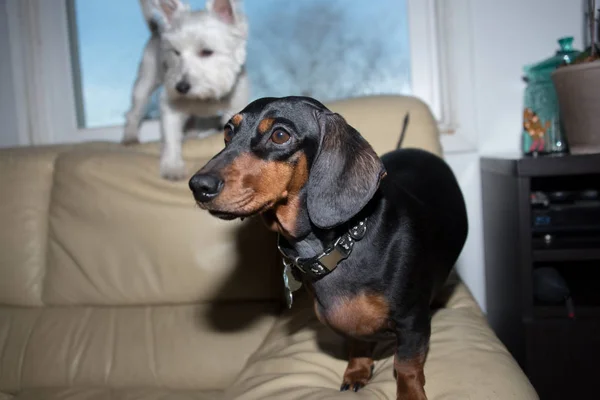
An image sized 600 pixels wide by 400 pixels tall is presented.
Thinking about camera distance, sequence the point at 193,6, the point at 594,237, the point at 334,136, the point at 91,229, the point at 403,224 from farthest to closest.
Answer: the point at 193,6
the point at 91,229
the point at 594,237
the point at 403,224
the point at 334,136

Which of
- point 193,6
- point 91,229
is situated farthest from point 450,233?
point 193,6

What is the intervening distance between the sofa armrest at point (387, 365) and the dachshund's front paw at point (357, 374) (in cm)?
2

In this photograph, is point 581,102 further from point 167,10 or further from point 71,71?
point 71,71

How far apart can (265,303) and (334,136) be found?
90cm

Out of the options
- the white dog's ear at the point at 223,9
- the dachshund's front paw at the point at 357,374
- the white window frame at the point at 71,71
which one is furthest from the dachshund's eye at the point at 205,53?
the dachshund's front paw at the point at 357,374

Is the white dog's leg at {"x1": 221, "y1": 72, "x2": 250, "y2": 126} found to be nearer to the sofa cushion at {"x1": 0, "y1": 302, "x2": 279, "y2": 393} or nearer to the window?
the window

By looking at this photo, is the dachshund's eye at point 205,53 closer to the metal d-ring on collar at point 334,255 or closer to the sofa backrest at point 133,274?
the sofa backrest at point 133,274

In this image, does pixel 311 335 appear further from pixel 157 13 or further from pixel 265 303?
pixel 157 13

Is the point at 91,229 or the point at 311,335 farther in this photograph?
the point at 91,229

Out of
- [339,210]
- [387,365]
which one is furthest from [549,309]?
[339,210]

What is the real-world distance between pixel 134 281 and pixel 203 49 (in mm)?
890

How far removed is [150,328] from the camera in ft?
5.83

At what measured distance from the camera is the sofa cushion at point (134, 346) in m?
1.68

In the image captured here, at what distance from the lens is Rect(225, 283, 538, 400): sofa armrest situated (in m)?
1.06
